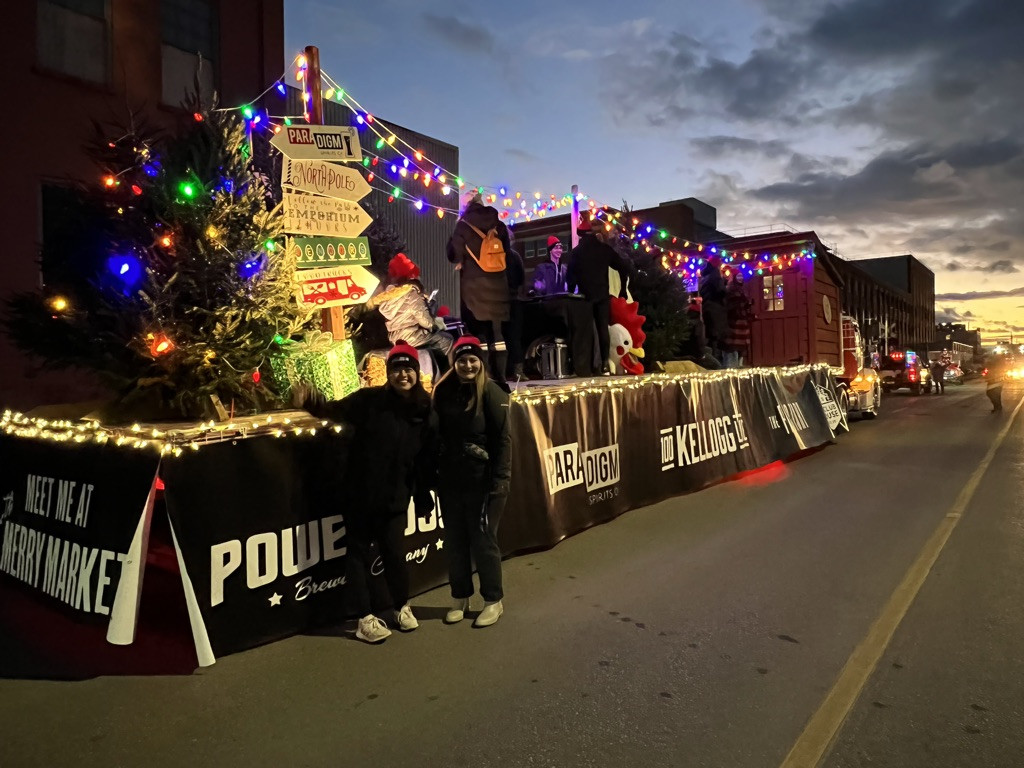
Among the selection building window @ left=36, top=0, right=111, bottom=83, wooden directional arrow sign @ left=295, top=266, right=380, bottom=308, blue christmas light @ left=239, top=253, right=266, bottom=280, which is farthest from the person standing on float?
building window @ left=36, top=0, right=111, bottom=83

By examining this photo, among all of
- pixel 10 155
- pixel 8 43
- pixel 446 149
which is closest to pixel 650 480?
pixel 10 155

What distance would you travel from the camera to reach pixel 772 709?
339 cm

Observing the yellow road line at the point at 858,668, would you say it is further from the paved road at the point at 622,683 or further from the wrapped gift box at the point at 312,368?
the wrapped gift box at the point at 312,368

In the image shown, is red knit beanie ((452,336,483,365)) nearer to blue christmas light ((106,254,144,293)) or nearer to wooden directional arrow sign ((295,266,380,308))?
wooden directional arrow sign ((295,266,380,308))

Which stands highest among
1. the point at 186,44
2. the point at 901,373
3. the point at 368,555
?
the point at 186,44

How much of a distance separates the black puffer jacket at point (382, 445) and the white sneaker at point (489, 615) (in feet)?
2.76

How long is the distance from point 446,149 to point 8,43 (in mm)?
9706

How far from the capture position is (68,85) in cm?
1016

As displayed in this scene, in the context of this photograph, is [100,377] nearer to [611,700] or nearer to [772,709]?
[611,700]

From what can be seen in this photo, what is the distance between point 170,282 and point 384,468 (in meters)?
2.08

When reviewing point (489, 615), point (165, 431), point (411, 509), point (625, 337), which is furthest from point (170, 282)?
point (625, 337)

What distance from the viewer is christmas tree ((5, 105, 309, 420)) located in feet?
16.3

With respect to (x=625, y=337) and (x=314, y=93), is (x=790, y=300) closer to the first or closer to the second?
(x=625, y=337)

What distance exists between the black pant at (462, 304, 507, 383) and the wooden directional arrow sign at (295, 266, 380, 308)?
246cm
